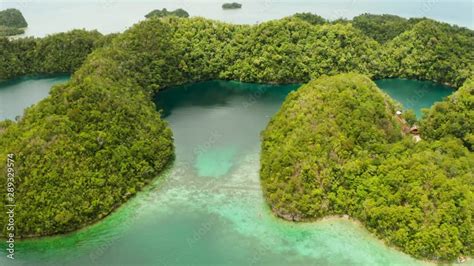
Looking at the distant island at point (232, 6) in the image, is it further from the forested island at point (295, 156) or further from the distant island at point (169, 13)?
the forested island at point (295, 156)

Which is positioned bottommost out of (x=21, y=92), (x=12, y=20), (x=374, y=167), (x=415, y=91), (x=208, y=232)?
(x=208, y=232)

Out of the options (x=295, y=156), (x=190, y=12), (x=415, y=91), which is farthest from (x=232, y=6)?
(x=295, y=156)

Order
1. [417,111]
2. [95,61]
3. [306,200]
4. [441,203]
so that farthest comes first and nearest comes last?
[417,111] < [95,61] < [306,200] < [441,203]

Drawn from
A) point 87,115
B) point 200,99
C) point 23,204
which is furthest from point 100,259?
point 200,99

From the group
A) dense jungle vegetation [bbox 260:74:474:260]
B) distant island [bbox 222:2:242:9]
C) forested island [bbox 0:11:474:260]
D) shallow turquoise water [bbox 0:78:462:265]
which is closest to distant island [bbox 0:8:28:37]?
distant island [bbox 222:2:242:9]

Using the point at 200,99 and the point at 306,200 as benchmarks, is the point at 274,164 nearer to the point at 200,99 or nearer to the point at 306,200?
the point at 306,200

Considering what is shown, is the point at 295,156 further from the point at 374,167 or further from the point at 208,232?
the point at 208,232
